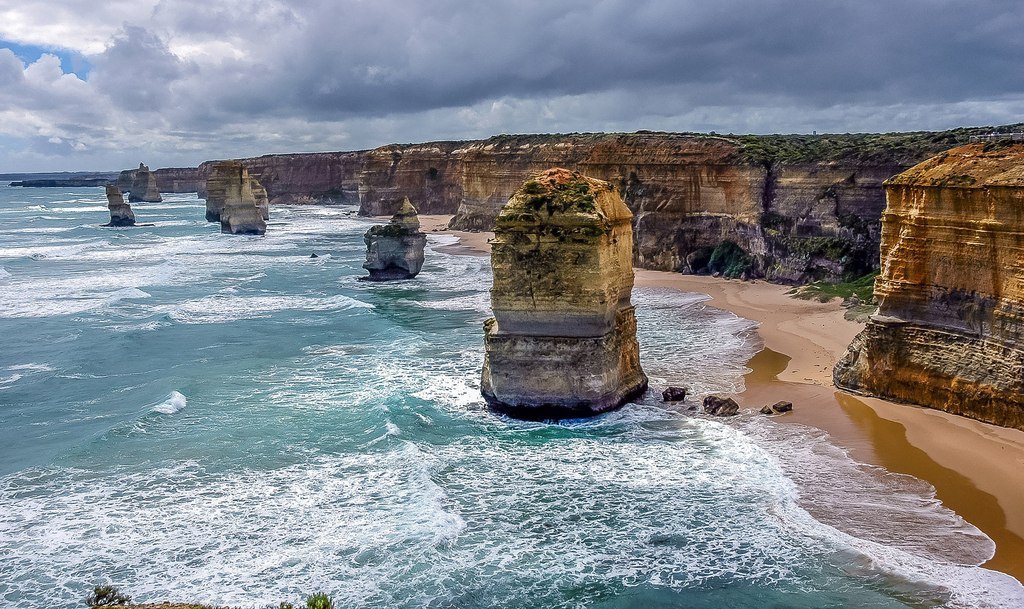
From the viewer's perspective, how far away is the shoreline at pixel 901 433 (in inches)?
512

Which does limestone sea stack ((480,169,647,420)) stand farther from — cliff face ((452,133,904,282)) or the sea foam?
cliff face ((452,133,904,282))

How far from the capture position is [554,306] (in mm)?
17922

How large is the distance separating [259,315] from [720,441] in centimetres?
2196

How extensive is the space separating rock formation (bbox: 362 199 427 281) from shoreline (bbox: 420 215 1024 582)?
64.4 ft

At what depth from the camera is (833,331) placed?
26.2m

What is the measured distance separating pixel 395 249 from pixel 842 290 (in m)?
21.3

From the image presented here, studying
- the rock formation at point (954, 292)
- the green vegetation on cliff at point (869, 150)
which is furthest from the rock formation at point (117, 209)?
the rock formation at point (954, 292)

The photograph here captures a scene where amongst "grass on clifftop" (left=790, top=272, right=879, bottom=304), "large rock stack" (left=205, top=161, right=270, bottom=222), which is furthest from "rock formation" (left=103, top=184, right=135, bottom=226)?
"grass on clifftop" (left=790, top=272, right=879, bottom=304)

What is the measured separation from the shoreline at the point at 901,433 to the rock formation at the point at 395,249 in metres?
19.6

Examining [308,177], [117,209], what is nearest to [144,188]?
[308,177]

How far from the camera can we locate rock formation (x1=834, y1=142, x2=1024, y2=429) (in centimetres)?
1582

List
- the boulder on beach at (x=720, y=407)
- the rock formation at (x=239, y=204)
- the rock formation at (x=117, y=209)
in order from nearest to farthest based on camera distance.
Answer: the boulder on beach at (x=720, y=407) < the rock formation at (x=239, y=204) < the rock formation at (x=117, y=209)

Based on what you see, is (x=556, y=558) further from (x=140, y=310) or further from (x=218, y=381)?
(x=140, y=310)

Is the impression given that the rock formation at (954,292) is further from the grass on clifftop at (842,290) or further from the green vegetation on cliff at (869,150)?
the green vegetation on cliff at (869,150)
